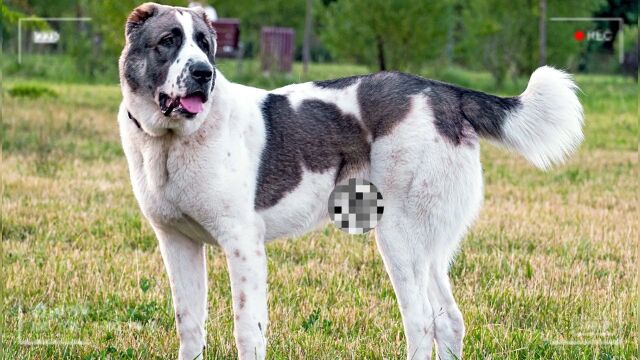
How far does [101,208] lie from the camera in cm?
884

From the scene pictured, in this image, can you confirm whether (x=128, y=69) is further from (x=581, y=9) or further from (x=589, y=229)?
(x=581, y=9)

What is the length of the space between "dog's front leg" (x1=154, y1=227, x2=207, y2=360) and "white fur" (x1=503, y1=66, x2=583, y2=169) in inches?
65.3

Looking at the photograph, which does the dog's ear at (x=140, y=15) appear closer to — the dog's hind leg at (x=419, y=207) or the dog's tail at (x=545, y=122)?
the dog's hind leg at (x=419, y=207)

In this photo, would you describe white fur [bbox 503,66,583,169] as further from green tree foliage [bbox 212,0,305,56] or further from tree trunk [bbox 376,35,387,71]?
green tree foliage [bbox 212,0,305,56]

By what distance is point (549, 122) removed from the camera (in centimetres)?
475

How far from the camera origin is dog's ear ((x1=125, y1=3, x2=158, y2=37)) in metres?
4.35

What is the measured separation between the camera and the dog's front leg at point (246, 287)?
437 cm

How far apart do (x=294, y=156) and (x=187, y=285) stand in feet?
2.69

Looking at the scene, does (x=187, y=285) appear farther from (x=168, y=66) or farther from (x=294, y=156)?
(x=168, y=66)

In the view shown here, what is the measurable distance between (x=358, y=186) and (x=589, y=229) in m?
4.20

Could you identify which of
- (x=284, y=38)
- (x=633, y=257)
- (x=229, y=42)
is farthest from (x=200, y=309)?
(x=284, y=38)

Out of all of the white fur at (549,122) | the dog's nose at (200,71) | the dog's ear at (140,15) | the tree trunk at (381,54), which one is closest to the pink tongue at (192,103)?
the dog's nose at (200,71)

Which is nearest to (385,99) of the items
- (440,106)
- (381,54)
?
(440,106)

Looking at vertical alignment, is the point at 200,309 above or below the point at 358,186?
below
